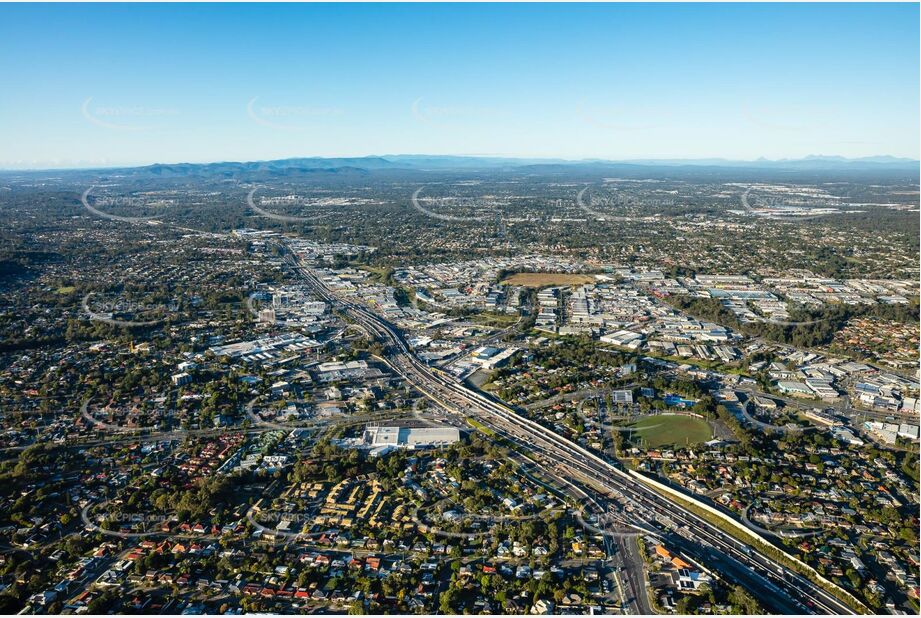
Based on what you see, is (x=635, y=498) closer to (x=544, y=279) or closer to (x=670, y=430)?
(x=670, y=430)

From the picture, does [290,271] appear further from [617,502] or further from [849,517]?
[849,517]

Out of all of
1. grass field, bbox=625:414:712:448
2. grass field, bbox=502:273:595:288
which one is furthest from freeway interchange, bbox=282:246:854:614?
grass field, bbox=502:273:595:288

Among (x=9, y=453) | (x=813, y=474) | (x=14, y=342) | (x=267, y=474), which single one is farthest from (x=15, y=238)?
(x=813, y=474)

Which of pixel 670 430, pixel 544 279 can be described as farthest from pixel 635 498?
pixel 544 279

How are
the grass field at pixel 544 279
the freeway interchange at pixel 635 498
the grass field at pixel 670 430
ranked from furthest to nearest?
the grass field at pixel 544 279 → the grass field at pixel 670 430 → the freeway interchange at pixel 635 498

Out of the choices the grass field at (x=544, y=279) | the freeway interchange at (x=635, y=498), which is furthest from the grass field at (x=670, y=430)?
the grass field at (x=544, y=279)

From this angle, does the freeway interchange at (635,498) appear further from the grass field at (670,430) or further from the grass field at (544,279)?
the grass field at (544,279)

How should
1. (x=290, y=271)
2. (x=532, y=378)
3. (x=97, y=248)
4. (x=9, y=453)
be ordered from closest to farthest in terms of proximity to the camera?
(x=9, y=453) → (x=532, y=378) → (x=290, y=271) → (x=97, y=248)
